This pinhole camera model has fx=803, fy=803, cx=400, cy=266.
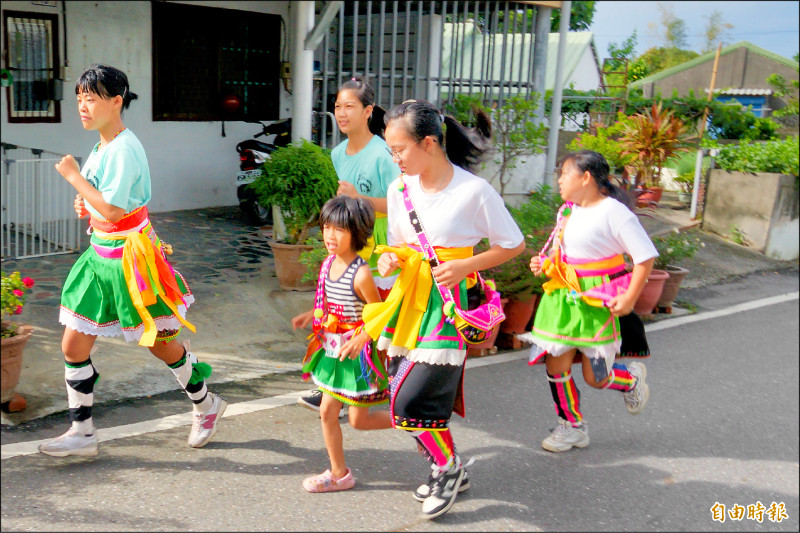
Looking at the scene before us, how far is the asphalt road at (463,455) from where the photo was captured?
139 inches

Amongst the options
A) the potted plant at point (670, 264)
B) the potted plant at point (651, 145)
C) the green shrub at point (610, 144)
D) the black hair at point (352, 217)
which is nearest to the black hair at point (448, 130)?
the black hair at point (352, 217)

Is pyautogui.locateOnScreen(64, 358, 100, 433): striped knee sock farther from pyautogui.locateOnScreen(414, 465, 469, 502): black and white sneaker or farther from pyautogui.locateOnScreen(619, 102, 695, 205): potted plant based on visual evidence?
pyautogui.locateOnScreen(619, 102, 695, 205): potted plant

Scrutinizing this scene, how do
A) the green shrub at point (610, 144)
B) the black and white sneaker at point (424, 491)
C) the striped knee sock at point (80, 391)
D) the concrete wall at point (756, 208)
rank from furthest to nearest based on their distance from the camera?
the green shrub at point (610, 144) → the concrete wall at point (756, 208) → the striped knee sock at point (80, 391) → the black and white sneaker at point (424, 491)

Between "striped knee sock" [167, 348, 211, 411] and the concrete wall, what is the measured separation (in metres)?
7.52

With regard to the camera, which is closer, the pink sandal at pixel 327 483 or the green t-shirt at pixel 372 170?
the pink sandal at pixel 327 483

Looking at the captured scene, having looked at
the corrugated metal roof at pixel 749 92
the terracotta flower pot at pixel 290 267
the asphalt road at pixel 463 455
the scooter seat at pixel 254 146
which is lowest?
the asphalt road at pixel 463 455

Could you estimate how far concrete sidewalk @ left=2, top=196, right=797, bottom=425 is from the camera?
191 inches

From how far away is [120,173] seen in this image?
3.64m

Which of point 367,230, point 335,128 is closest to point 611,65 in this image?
point 335,128

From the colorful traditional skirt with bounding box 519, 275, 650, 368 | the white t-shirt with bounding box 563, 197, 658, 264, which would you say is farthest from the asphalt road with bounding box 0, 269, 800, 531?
the white t-shirt with bounding box 563, 197, 658, 264

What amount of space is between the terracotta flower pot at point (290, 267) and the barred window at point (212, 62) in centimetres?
356

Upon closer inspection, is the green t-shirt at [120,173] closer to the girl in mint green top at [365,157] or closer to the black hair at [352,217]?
the black hair at [352,217]

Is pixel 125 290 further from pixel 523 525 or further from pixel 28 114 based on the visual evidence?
pixel 28 114

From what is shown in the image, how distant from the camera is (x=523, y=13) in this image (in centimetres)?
927
